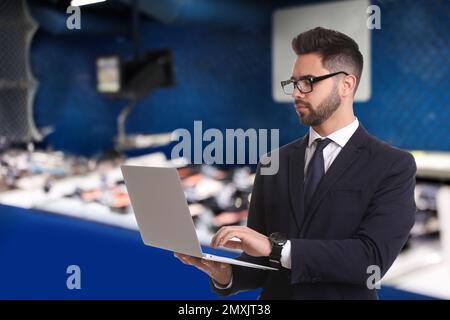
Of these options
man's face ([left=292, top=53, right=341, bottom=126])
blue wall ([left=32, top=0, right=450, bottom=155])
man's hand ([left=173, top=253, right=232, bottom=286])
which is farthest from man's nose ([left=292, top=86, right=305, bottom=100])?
man's hand ([left=173, top=253, right=232, bottom=286])

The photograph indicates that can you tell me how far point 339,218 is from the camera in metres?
1.47

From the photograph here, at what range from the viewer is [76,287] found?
9.04ft

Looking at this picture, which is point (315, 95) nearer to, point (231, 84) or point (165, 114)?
point (231, 84)

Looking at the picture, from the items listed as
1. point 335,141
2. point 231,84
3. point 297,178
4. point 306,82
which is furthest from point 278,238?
point 231,84

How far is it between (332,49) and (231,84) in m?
3.31

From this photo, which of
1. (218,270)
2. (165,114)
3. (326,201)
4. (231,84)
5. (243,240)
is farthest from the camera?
(165,114)

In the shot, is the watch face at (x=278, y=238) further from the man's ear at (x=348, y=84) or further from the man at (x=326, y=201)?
the man's ear at (x=348, y=84)

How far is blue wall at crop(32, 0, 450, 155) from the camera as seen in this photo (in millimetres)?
2746

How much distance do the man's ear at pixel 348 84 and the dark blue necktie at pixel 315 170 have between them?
5.9 inches

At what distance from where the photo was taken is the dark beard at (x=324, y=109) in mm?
1497

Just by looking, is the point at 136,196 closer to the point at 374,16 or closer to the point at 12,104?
the point at 374,16
